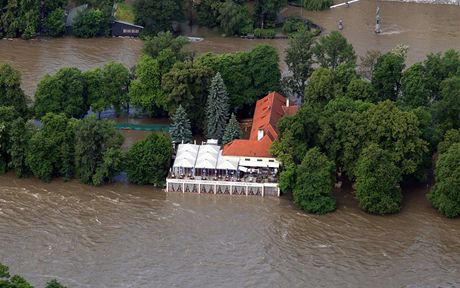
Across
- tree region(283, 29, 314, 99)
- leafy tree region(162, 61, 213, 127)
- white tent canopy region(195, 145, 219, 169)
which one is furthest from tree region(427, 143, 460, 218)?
leafy tree region(162, 61, 213, 127)

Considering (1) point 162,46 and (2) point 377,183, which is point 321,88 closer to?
(2) point 377,183

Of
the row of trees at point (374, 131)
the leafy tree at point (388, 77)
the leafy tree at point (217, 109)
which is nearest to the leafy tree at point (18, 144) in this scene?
the leafy tree at point (217, 109)

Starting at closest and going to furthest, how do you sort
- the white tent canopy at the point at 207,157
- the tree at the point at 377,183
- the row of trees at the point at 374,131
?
the tree at the point at 377,183, the row of trees at the point at 374,131, the white tent canopy at the point at 207,157

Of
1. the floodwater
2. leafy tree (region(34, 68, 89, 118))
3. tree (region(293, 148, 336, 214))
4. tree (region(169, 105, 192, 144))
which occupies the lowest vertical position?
the floodwater

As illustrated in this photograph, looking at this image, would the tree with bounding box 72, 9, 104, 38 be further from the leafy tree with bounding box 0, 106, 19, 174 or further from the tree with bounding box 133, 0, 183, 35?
the leafy tree with bounding box 0, 106, 19, 174

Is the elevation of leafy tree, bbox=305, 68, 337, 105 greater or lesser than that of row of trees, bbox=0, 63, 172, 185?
greater

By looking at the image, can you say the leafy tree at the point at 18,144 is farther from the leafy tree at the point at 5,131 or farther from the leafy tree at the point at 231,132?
the leafy tree at the point at 231,132
